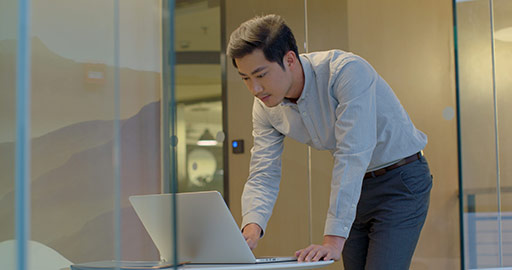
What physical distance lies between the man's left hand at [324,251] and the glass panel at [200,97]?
2.12 m

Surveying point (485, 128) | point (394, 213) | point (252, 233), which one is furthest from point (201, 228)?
point (485, 128)

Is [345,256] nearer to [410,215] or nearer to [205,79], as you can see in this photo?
[410,215]

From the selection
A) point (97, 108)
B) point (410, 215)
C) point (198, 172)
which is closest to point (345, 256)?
point (410, 215)

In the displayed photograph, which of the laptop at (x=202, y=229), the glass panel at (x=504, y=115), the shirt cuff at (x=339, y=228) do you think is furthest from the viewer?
the glass panel at (x=504, y=115)

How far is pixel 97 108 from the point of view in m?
1.37

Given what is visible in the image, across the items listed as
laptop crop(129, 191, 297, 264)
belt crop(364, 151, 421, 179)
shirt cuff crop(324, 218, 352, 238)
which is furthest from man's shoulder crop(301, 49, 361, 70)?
laptop crop(129, 191, 297, 264)

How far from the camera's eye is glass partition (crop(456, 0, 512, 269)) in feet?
10.5

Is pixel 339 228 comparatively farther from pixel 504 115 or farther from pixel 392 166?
pixel 504 115

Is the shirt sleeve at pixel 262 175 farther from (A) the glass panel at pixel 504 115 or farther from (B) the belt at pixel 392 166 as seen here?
(A) the glass panel at pixel 504 115

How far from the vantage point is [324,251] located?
62.3 inches

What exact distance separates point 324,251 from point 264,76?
1.88ft

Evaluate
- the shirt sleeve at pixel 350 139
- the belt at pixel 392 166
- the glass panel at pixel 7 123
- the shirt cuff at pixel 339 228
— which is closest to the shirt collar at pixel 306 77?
the shirt sleeve at pixel 350 139

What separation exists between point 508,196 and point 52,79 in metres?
2.67

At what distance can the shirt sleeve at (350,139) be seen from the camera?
1697 millimetres
